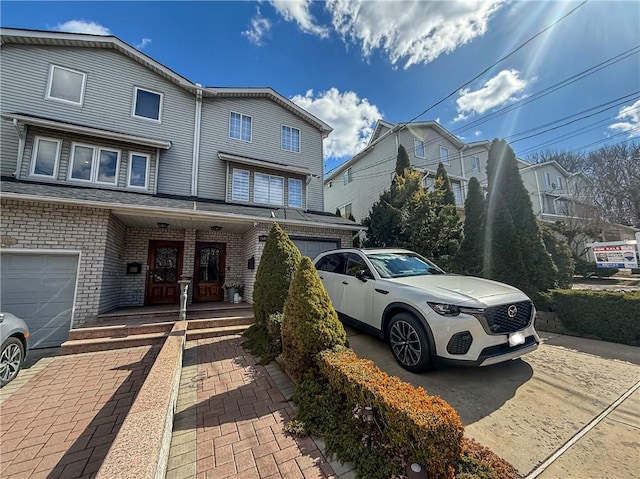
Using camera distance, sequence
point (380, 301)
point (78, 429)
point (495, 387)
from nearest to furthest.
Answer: point (78, 429) < point (495, 387) < point (380, 301)

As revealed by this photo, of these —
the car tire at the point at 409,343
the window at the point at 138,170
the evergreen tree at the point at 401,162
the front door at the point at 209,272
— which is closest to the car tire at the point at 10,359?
the front door at the point at 209,272

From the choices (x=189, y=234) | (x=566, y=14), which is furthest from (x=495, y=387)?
(x=189, y=234)

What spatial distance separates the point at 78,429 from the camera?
2871 mm

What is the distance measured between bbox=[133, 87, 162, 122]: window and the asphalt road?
11115mm

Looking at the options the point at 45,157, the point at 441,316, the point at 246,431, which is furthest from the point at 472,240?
the point at 45,157

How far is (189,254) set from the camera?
8.80 metres

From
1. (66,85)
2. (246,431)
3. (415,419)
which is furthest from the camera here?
(66,85)

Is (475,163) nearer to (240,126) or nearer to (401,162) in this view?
(401,162)

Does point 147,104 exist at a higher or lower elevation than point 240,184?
higher

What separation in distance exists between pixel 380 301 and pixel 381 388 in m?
2.02

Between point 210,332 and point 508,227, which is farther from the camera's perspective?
point 508,227

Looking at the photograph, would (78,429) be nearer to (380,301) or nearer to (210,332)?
(210,332)

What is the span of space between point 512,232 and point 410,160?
11009 millimetres

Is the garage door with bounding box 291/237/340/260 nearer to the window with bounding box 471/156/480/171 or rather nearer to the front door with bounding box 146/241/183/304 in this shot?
the front door with bounding box 146/241/183/304
